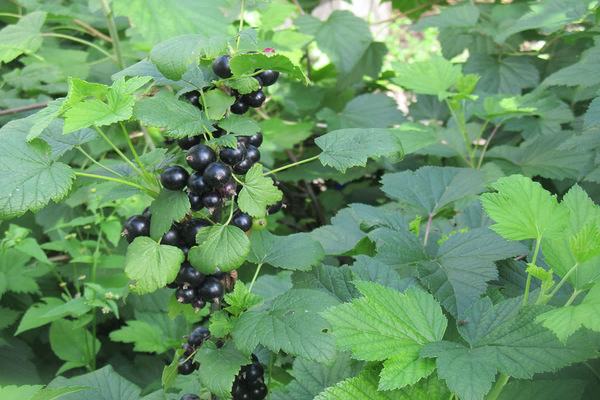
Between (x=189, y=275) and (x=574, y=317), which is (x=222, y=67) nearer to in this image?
(x=189, y=275)

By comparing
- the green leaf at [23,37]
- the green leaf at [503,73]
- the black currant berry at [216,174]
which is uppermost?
the black currant berry at [216,174]

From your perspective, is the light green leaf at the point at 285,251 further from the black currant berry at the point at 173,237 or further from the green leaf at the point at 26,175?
the green leaf at the point at 26,175

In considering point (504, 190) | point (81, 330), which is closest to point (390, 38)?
point (81, 330)

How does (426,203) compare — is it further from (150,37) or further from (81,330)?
(81,330)

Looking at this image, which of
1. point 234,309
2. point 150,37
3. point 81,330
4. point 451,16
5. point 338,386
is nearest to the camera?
point 338,386

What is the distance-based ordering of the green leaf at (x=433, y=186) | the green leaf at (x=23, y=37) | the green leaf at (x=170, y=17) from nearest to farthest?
1. the green leaf at (x=433, y=186)
2. the green leaf at (x=170, y=17)
3. the green leaf at (x=23, y=37)

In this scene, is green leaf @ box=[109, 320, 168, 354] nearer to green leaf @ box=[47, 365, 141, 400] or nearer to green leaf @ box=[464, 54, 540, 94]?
green leaf @ box=[47, 365, 141, 400]

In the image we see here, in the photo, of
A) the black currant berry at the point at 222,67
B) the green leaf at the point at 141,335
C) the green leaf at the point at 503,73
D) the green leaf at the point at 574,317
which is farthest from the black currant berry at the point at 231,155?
the green leaf at the point at 503,73
